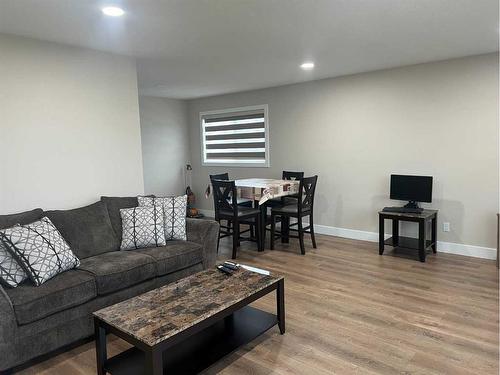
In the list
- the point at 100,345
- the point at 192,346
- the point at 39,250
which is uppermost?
the point at 39,250

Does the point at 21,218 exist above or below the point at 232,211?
above

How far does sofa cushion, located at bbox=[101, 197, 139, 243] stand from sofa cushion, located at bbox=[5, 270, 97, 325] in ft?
2.64

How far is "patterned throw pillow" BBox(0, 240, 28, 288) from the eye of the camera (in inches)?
97.8

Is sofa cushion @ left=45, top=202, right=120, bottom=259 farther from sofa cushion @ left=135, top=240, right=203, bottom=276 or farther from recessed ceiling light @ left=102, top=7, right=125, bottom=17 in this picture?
recessed ceiling light @ left=102, top=7, right=125, bottom=17

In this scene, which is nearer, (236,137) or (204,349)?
(204,349)

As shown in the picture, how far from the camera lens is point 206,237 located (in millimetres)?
3619

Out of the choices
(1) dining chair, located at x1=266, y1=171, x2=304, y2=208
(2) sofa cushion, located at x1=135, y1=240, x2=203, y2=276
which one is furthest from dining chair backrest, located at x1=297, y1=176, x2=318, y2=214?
(2) sofa cushion, located at x1=135, y1=240, x2=203, y2=276

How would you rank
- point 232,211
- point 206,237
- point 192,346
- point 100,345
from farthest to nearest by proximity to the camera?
point 232,211 < point 206,237 < point 192,346 < point 100,345

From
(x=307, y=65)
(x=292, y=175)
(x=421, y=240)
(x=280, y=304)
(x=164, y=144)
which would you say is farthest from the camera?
(x=164, y=144)

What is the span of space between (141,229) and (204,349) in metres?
1.42

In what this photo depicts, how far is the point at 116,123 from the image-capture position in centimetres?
394

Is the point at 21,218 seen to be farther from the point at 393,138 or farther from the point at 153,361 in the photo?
the point at 393,138

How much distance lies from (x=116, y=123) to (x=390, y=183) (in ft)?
11.2

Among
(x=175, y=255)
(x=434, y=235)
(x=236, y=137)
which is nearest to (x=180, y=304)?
(x=175, y=255)
